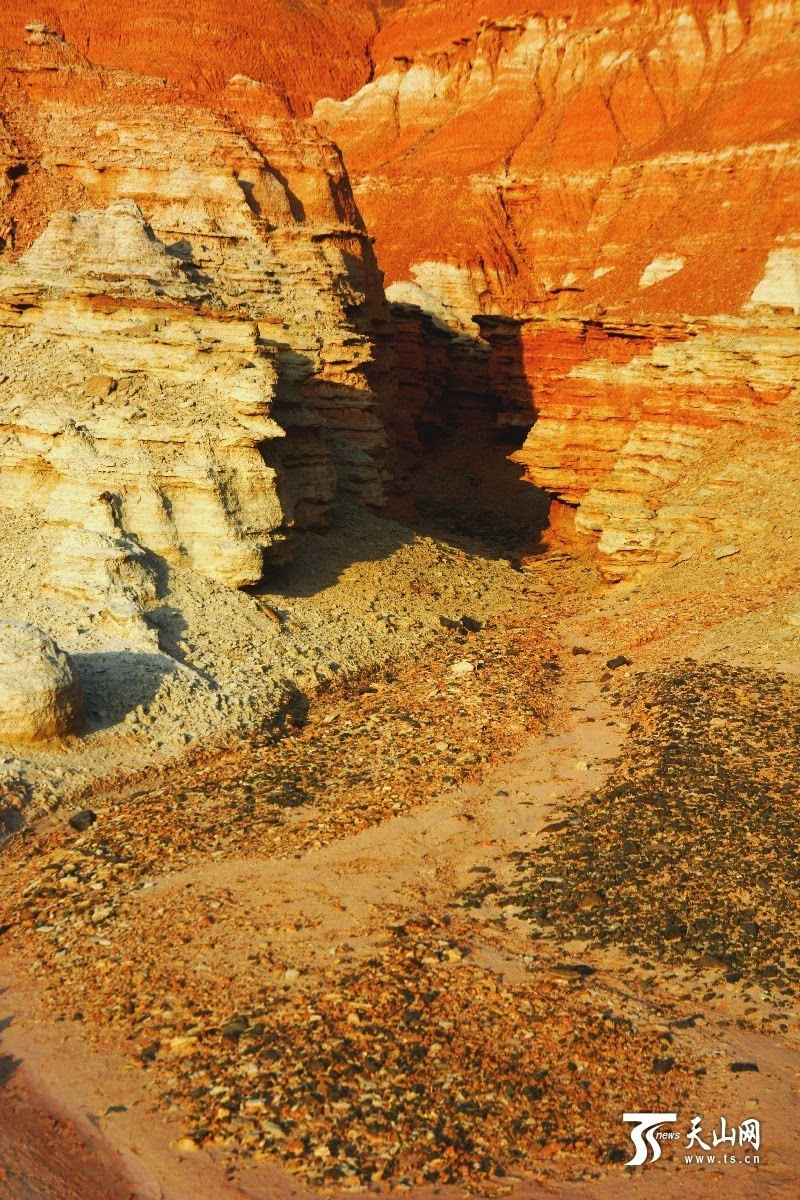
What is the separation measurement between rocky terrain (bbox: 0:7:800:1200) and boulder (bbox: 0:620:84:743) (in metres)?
0.06

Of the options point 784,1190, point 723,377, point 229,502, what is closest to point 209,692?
point 229,502

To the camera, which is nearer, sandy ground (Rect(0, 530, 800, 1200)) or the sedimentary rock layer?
sandy ground (Rect(0, 530, 800, 1200))

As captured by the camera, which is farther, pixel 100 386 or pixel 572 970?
pixel 100 386

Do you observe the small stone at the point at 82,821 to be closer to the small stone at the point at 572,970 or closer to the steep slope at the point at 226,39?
the small stone at the point at 572,970

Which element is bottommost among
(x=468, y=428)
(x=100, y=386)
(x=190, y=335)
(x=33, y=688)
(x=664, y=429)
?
(x=33, y=688)

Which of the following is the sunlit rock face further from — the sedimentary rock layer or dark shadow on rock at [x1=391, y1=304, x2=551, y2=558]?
dark shadow on rock at [x1=391, y1=304, x2=551, y2=558]

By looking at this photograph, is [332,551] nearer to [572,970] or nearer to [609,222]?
[572,970]

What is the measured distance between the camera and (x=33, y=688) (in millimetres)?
14352

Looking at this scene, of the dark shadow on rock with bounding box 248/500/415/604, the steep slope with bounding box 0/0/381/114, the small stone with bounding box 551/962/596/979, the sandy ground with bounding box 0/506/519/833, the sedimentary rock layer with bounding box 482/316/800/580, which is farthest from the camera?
the steep slope with bounding box 0/0/381/114

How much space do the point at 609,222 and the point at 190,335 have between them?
4161 centimetres

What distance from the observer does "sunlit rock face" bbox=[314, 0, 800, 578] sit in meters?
26.9

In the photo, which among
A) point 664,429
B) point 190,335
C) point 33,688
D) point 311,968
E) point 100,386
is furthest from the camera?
point 664,429

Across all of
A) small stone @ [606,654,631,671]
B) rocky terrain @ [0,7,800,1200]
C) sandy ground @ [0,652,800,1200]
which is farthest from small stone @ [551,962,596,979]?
small stone @ [606,654,631,671]

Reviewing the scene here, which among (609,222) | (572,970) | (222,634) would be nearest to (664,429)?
(222,634)
